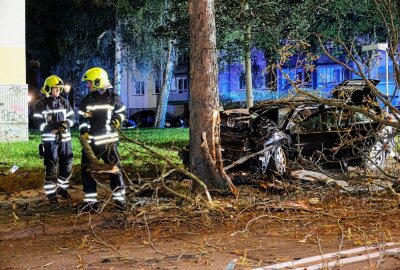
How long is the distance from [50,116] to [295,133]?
4531mm

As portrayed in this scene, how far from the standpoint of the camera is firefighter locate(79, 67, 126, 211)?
22.2 feet

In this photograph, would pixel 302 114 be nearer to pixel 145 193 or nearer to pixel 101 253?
pixel 145 193

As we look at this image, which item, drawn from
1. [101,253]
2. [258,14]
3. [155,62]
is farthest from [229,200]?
[155,62]

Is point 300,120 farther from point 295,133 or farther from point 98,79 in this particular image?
point 98,79

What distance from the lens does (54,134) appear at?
7555 millimetres

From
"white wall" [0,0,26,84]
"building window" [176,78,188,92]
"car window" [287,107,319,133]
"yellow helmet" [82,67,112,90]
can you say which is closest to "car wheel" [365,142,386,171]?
"car window" [287,107,319,133]

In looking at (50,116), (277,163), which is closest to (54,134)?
(50,116)

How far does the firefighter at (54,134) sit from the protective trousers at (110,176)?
95 centimetres

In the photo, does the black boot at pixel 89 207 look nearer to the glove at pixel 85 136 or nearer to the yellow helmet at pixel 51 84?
the glove at pixel 85 136

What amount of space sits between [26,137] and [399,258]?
49.7 feet

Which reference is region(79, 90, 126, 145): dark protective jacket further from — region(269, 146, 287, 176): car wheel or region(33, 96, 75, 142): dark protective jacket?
region(269, 146, 287, 176): car wheel

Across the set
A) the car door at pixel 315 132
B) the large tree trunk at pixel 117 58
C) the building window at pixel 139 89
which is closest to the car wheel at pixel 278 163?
the car door at pixel 315 132

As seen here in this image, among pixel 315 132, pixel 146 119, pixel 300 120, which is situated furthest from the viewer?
pixel 146 119

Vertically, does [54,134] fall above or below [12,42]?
below
